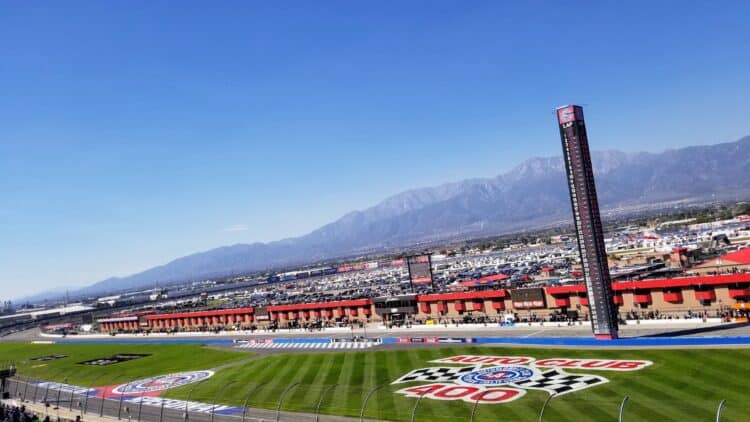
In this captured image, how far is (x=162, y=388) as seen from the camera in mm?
68125

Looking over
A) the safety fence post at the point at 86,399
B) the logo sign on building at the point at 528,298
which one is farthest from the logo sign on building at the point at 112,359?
the logo sign on building at the point at 528,298

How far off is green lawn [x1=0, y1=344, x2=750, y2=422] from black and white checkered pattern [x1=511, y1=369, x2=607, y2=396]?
3.86 ft

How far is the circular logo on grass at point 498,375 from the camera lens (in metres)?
51.5

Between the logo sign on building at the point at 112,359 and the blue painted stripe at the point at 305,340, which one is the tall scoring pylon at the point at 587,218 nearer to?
the blue painted stripe at the point at 305,340

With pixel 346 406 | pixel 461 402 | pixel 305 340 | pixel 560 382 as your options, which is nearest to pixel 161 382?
pixel 305 340

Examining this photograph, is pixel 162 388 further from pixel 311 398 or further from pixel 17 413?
pixel 311 398

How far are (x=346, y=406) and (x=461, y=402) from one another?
942cm

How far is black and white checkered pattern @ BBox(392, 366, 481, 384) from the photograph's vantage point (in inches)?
2191

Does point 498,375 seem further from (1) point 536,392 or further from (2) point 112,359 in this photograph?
(2) point 112,359

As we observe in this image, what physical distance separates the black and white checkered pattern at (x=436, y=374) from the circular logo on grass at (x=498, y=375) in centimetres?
126

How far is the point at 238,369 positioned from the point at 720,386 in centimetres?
5476

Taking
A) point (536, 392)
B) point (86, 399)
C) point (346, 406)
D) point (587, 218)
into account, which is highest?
point (587, 218)

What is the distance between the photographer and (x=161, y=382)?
7275 cm

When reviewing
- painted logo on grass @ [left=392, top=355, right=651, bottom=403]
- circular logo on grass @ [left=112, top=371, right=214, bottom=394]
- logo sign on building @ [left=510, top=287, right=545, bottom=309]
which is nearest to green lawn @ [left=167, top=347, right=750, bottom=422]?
painted logo on grass @ [left=392, top=355, right=651, bottom=403]
